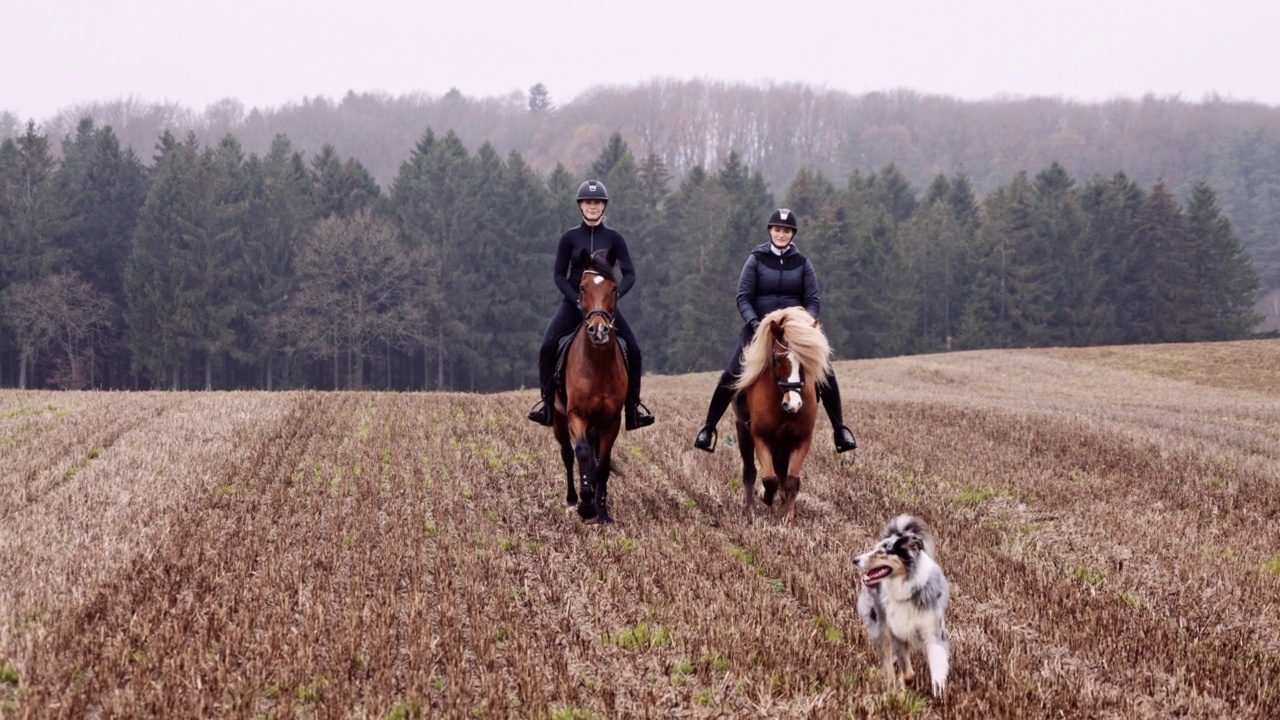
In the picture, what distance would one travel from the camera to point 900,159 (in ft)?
355

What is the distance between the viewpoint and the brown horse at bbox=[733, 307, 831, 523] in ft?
29.5

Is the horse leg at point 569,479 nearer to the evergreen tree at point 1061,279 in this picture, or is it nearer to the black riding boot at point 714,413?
the black riding boot at point 714,413

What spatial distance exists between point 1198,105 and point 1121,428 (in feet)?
433

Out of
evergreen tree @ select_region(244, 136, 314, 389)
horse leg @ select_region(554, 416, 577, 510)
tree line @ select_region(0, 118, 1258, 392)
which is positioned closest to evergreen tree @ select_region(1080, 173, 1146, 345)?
tree line @ select_region(0, 118, 1258, 392)

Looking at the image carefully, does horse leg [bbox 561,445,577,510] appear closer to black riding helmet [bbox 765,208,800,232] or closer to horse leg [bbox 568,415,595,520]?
horse leg [bbox 568,415,595,520]

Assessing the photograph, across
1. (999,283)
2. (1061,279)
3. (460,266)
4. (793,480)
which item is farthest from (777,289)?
(1061,279)

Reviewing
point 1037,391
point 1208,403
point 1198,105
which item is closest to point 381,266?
point 1037,391

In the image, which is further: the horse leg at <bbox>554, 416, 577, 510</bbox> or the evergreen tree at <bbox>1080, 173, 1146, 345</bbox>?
the evergreen tree at <bbox>1080, 173, 1146, 345</bbox>

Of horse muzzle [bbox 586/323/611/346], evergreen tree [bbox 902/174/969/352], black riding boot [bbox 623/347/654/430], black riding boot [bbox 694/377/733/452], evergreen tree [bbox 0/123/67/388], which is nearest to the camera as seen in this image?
horse muzzle [bbox 586/323/611/346]

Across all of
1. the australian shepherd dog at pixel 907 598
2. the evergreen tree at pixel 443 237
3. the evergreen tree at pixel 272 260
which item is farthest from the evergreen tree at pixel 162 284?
the australian shepherd dog at pixel 907 598

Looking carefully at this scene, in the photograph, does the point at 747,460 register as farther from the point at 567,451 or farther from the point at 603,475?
the point at 567,451

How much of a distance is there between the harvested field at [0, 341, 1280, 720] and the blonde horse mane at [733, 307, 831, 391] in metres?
1.46

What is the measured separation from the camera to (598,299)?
879 cm

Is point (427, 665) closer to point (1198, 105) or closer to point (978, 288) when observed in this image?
point (978, 288)
